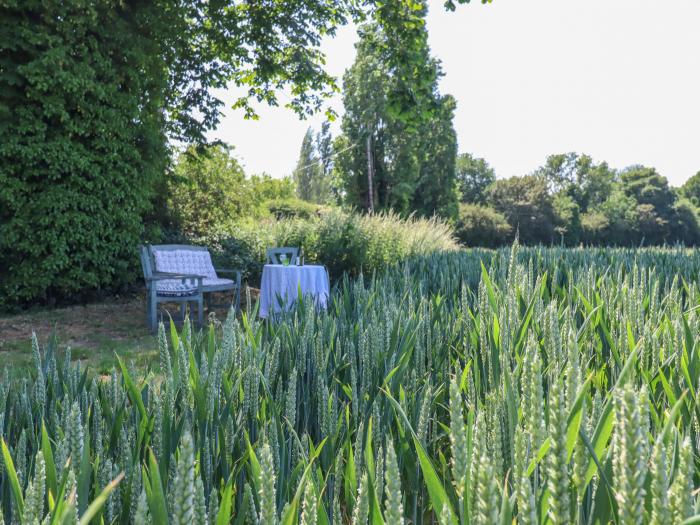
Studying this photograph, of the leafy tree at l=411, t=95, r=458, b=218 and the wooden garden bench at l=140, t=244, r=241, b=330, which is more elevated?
the leafy tree at l=411, t=95, r=458, b=218

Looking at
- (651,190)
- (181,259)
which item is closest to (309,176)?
(651,190)

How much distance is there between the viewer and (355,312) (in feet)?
8.21

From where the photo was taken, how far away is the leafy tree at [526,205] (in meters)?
37.4

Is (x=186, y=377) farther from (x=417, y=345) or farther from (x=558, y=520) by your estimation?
(x=558, y=520)

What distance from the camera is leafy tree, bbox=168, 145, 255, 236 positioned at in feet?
36.8

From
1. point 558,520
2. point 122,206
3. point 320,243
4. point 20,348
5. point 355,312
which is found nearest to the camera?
point 558,520

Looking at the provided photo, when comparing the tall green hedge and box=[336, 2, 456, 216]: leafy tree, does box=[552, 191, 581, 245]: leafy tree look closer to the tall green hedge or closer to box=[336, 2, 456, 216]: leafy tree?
box=[336, 2, 456, 216]: leafy tree

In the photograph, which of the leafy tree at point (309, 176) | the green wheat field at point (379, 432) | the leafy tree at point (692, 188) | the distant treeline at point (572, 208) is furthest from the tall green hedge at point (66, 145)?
the leafy tree at point (692, 188)

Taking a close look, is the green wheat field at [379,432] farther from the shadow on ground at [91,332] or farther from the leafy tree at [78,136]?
the leafy tree at [78,136]

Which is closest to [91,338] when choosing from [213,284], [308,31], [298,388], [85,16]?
[213,284]

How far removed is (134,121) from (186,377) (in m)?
7.97

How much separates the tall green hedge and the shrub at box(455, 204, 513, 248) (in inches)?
977

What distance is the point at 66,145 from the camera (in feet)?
24.7

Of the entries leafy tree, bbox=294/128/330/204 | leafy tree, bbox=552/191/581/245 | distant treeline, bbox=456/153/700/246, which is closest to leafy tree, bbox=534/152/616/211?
distant treeline, bbox=456/153/700/246
